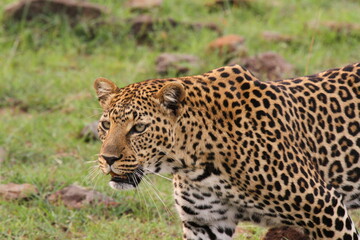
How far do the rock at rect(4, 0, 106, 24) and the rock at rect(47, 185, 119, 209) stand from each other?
549 cm

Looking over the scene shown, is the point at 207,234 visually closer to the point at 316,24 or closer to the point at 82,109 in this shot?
the point at 82,109

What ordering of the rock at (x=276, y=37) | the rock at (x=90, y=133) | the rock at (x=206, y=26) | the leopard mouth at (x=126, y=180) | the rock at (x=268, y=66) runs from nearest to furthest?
the leopard mouth at (x=126, y=180) → the rock at (x=90, y=133) → the rock at (x=268, y=66) → the rock at (x=276, y=37) → the rock at (x=206, y=26)

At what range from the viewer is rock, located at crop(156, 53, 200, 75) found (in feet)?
39.5

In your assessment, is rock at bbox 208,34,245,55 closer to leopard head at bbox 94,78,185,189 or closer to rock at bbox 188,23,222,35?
rock at bbox 188,23,222,35

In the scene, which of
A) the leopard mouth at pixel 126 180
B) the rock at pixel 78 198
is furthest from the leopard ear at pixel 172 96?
the rock at pixel 78 198

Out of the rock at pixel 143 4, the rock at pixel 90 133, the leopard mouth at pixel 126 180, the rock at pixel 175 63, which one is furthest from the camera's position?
the rock at pixel 143 4

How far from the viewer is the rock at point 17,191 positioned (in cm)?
862

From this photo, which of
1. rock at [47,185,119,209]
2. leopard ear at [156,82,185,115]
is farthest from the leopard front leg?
rock at [47,185,119,209]

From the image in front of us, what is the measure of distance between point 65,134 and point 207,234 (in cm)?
419

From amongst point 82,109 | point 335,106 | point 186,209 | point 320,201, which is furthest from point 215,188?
point 82,109

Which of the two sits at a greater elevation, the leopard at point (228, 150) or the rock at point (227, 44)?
the leopard at point (228, 150)

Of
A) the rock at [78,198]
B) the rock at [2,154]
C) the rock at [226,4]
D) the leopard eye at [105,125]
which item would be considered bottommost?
the rock at [78,198]

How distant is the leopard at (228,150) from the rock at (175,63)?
5.33 m

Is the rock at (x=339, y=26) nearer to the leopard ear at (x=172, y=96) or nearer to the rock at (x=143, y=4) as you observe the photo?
the rock at (x=143, y=4)
